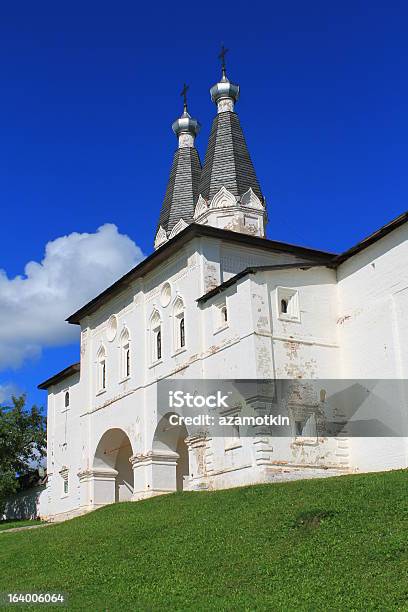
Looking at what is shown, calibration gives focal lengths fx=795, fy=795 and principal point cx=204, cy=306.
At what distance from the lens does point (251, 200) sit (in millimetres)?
27266

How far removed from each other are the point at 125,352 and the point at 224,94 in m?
10.6

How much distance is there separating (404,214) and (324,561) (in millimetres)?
10662

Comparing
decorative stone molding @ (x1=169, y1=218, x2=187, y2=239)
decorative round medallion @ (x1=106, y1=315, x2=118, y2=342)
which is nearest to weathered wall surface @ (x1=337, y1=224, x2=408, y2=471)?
decorative stone molding @ (x1=169, y1=218, x2=187, y2=239)

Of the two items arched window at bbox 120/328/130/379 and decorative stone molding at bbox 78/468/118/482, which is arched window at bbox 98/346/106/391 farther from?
decorative stone molding at bbox 78/468/118/482

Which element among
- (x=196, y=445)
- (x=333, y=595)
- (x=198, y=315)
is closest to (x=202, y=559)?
(x=333, y=595)

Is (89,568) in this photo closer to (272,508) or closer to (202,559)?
(202,559)

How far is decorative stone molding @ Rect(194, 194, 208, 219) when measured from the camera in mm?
27516

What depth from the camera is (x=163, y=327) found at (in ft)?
83.6

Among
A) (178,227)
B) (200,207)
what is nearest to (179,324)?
(200,207)

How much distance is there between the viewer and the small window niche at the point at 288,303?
21641 millimetres

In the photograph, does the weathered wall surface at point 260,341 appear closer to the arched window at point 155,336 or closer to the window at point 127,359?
the arched window at point 155,336

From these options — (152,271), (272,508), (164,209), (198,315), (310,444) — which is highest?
(164,209)

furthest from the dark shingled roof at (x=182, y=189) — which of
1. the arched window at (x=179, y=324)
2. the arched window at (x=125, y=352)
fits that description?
the arched window at (x=179, y=324)

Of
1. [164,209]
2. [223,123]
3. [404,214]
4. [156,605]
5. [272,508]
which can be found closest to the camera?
[156,605]
